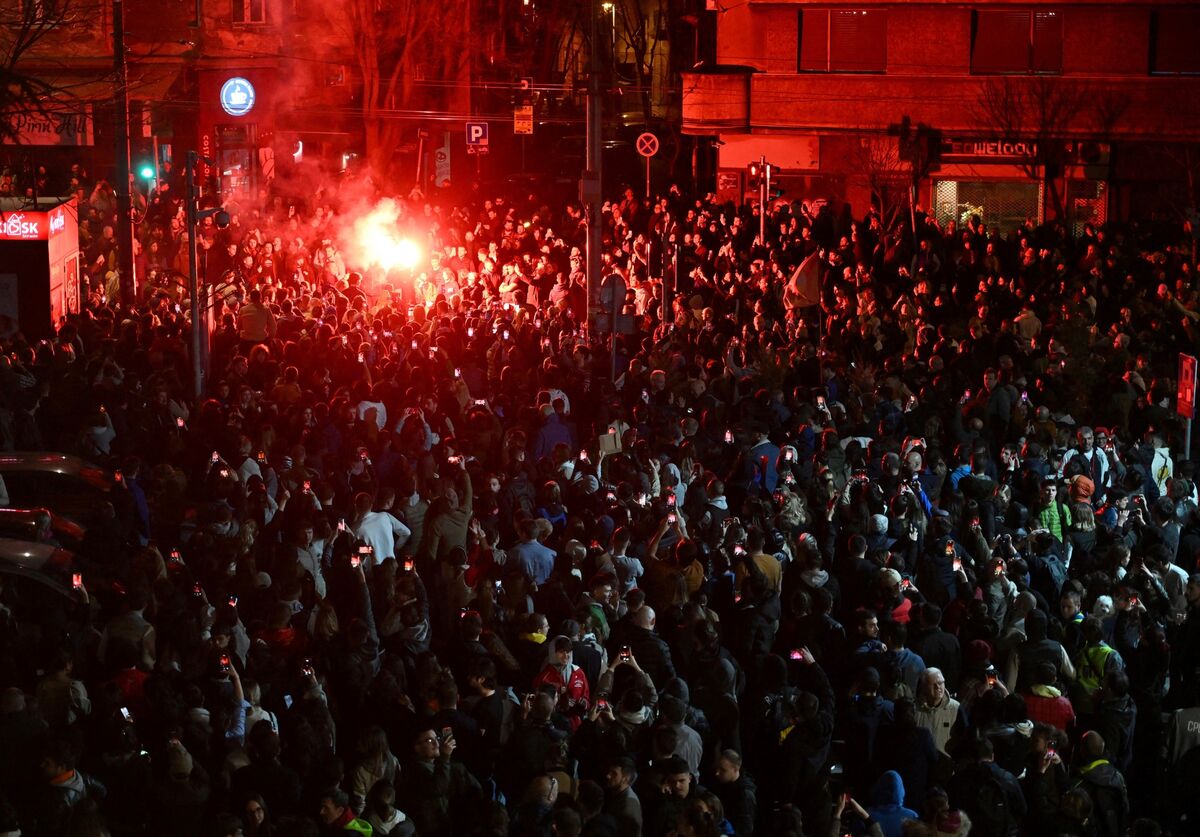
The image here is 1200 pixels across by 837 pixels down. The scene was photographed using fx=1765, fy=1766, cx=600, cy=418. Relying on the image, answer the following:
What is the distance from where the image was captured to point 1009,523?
1255 centimetres

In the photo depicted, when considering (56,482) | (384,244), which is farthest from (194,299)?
(384,244)

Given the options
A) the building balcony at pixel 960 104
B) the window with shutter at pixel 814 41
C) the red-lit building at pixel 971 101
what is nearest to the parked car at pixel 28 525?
the red-lit building at pixel 971 101

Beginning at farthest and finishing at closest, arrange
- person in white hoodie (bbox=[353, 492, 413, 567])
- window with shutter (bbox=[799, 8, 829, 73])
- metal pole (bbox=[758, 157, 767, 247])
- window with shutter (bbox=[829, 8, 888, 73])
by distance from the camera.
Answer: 1. window with shutter (bbox=[799, 8, 829, 73])
2. window with shutter (bbox=[829, 8, 888, 73])
3. metal pole (bbox=[758, 157, 767, 247])
4. person in white hoodie (bbox=[353, 492, 413, 567])

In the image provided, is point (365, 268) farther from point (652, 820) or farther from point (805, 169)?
point (652, 820)

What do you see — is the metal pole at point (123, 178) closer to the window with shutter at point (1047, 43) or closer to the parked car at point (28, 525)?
the parked car at point (28, 525)

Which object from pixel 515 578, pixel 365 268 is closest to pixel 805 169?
pixel 365 268

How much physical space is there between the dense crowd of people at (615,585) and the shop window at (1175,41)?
1708cm

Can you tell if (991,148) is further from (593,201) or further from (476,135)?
(593,201)

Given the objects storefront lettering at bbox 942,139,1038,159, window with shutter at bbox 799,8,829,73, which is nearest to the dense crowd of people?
storefront lettering at bbox 942,139,1038,159

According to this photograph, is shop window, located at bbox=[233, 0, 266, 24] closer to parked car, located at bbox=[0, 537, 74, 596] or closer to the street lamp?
the street lamp

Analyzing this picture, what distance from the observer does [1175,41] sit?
3588cm

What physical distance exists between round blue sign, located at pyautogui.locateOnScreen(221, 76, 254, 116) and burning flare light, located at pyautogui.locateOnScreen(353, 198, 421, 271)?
11.0m

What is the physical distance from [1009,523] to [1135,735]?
125 inches

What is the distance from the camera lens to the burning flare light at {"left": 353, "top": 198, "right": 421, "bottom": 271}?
2797 centimetres
